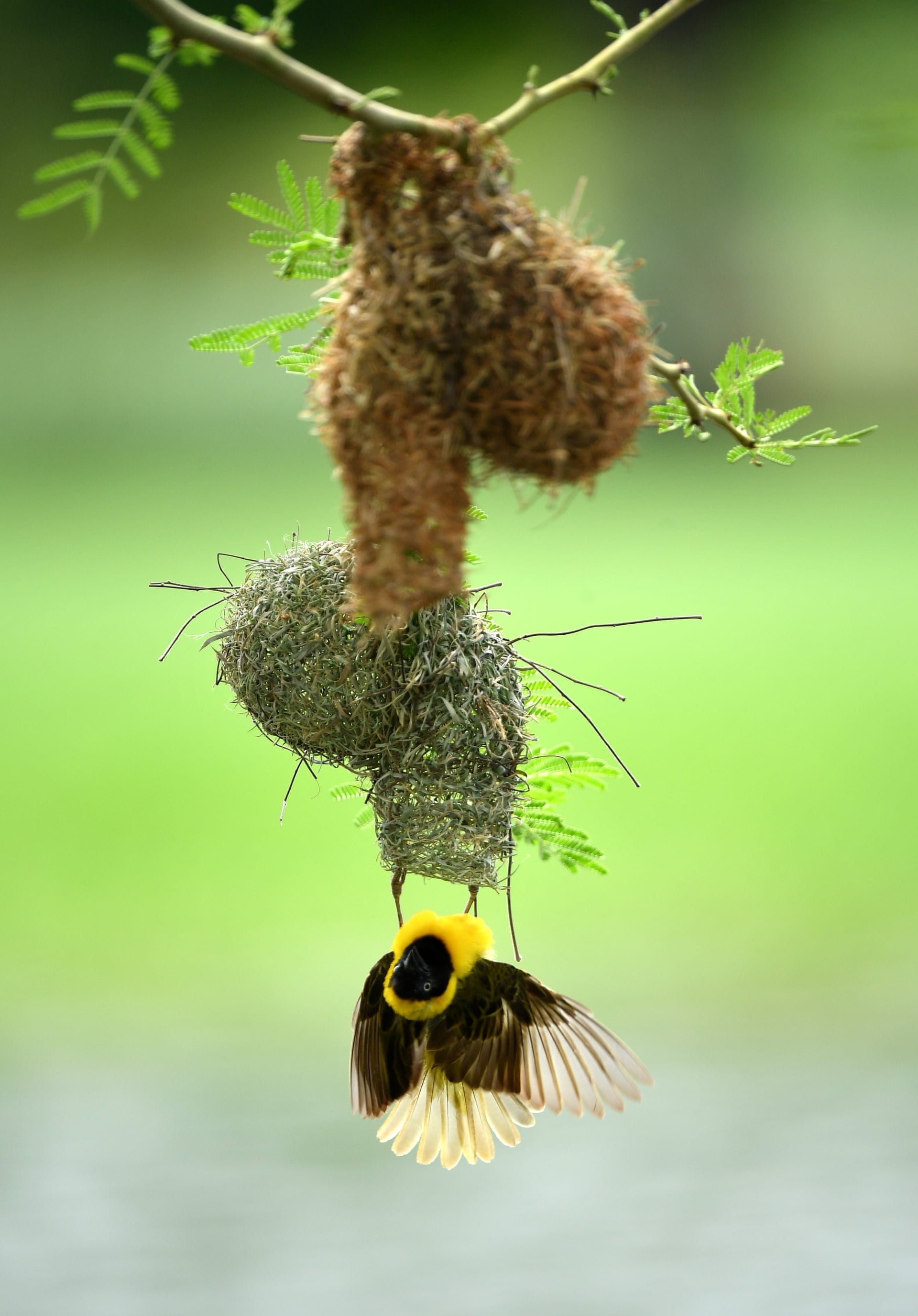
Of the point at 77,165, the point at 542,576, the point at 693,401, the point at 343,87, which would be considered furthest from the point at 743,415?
the point at 542,576

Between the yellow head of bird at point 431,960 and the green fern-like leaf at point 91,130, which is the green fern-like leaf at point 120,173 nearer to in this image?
the green fern-like leaf at point 91,130

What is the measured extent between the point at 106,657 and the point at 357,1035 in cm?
592

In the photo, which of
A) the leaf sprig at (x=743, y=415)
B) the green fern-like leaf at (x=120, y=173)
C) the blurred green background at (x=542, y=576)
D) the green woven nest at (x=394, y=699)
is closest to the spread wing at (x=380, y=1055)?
the green woven nest at (x=394, y=699)

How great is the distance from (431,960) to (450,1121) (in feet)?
1.12

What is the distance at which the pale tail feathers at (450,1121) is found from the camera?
6.31ft

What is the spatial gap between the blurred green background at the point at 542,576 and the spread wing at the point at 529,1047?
3.51 meters

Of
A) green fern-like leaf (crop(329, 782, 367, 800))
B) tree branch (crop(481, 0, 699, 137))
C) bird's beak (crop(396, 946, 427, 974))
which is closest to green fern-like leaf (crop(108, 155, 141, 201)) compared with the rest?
tree branch (crop(481, 0, 699, 137))

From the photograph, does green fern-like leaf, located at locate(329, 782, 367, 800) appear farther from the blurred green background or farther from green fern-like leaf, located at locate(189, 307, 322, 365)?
the blurred green background

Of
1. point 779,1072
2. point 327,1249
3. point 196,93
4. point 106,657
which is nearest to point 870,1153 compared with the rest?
point 779,1072

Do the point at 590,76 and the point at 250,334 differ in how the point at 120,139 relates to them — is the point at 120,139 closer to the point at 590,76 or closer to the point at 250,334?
the point at 250,334

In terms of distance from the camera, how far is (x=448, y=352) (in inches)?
43.0

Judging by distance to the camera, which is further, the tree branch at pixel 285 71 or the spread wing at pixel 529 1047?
the spread wing at pixel 529 1047

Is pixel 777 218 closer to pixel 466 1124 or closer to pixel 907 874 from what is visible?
pixel 907 874

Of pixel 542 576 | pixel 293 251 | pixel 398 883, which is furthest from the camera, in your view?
pixel 542 576
